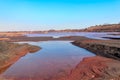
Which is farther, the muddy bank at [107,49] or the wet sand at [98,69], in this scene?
the muddy bank at [107,49]

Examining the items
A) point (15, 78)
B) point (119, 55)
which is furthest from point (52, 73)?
point (119, 55)

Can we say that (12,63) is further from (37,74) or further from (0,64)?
(37,74)

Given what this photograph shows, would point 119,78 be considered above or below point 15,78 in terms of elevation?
above

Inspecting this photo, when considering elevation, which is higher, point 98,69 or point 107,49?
point 107,49

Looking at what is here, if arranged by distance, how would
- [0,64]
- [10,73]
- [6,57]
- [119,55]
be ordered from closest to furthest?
1. [10,73]
2. [0,64]
3. [119,55]
4. [6,57]

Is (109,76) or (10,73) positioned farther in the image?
(10,73)

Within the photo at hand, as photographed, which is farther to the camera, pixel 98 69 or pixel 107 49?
→ pixel 107 49

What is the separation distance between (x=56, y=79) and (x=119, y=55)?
9.12 meters

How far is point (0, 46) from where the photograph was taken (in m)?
24.7

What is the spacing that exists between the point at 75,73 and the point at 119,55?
7172 mm

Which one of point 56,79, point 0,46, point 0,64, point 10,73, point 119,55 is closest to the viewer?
point 56,79

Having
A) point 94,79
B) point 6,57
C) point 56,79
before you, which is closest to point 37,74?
point 56,79

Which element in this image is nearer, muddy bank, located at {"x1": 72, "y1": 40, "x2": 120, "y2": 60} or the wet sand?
the wet sand

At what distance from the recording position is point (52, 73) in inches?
549
